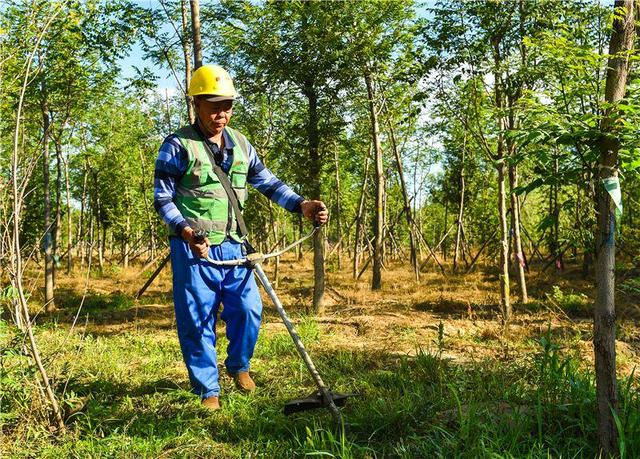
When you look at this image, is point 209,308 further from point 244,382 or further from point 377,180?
point 377,180

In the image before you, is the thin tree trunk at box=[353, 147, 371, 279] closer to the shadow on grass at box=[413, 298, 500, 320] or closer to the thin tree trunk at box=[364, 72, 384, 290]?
the thin tree trunk at box=[364, 72, 384, 290]

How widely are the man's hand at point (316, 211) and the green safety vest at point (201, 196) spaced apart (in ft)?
1.75

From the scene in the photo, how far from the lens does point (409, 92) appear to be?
518 inches

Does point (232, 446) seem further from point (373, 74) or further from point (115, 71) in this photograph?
point (115, 71)

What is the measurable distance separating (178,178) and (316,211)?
0.95 m

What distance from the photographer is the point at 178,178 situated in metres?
3.35

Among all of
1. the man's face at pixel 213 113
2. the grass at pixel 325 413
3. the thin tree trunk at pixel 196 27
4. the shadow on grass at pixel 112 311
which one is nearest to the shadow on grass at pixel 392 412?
the grass at pixel 325 413

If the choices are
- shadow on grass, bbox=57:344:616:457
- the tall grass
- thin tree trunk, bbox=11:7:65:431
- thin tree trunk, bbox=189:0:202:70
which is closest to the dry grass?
shadow on grass, bbox=57:344:616:457

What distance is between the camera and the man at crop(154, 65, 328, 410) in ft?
10.6

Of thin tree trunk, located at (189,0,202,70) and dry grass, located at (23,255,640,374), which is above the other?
thin tree trunk, located at (189,0,202,70)

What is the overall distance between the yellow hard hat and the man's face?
7 cm

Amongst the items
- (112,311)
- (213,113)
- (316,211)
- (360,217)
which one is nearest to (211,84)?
(213,113)

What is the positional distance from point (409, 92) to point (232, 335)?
35.9ft

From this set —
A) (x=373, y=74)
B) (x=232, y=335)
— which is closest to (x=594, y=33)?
(x=373, y=74)
